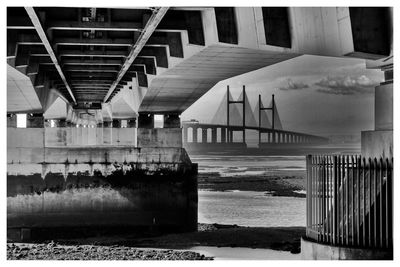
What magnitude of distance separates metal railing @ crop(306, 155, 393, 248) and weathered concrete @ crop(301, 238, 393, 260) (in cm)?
17

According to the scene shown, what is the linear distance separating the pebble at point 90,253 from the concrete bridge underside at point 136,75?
554 centimetres

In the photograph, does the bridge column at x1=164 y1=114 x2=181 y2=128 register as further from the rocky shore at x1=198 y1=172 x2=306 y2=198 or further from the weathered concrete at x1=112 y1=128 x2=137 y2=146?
the rocky shore at x1=198 y1=172 x2=306 y2=198

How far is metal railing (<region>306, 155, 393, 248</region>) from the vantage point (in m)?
13.2

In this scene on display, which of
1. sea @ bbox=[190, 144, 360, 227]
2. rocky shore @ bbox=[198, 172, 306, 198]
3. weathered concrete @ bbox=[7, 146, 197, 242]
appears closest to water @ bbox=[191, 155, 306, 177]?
rocky shore @ bbox=[198, 172, 306, 198]

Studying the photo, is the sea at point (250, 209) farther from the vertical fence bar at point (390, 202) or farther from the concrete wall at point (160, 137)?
the vertical fence bar at point (390, 202)

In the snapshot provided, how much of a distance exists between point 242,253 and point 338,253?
1503 centimetres

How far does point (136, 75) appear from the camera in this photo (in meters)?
30.9

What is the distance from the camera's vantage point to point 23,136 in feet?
123

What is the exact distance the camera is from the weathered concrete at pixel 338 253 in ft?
43.3

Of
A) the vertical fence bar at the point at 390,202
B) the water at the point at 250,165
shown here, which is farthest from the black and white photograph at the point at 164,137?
the water at the point at 250,165

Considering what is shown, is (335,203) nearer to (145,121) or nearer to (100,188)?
(100,188)

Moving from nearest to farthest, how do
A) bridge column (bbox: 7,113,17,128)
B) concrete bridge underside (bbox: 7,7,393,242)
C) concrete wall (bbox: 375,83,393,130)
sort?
1. concrete wall (bbox: 375,83,393,130)
2. concrete bridge underside (bbox: 7,7,393,242)
3. bridge column (bbox: 7,113,17,128)
